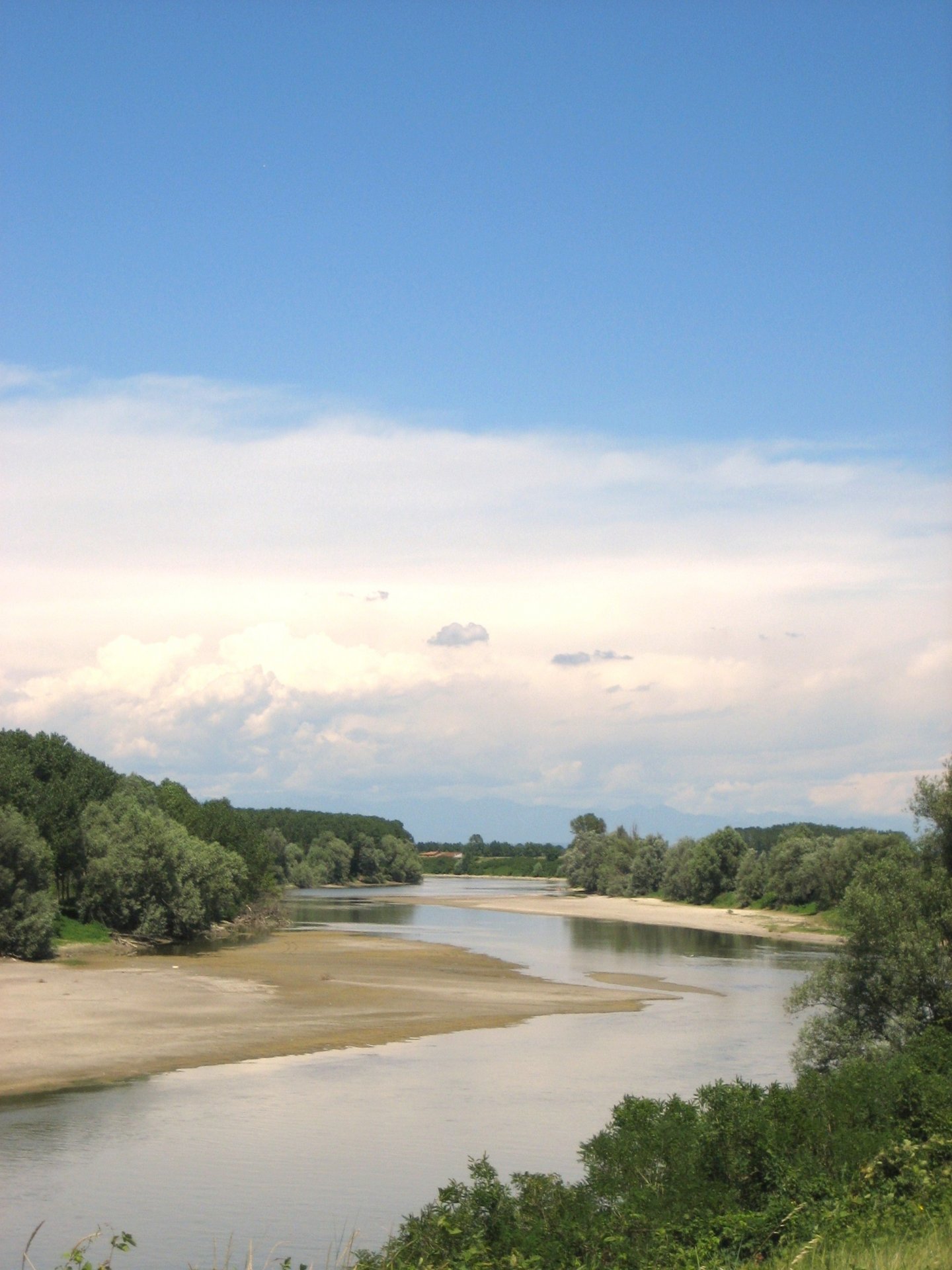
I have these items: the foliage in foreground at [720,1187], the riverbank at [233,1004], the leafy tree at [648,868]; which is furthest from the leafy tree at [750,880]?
the foliage in foreground at [720,1187]

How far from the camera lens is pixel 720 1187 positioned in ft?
47.5

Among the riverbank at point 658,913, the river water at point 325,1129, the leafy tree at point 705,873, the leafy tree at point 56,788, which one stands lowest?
the riverbank at point 658,913

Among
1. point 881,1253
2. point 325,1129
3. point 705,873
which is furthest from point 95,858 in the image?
point 705,873

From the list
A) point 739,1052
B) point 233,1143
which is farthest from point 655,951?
point 233,1143

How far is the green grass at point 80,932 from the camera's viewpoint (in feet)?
193

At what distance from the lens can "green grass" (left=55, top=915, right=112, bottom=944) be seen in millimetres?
58906

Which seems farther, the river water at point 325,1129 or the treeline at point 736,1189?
the river water at point 325,1129

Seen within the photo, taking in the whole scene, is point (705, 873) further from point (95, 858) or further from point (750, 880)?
point (95, 858)

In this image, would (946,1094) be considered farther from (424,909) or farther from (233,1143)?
(424,909)

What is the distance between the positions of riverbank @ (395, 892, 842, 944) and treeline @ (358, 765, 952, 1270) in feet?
185

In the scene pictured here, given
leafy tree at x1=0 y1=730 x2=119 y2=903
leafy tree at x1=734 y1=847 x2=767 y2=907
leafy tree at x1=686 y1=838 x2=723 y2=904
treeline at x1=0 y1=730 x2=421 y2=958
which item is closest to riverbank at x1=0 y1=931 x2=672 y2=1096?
treeline at x1=0 y1=730 x2=421 y2=958

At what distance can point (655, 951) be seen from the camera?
6806cm

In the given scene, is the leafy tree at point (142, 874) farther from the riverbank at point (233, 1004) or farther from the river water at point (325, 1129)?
the river water at point (325, 1129)

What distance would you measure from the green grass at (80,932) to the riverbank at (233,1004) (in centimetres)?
104
